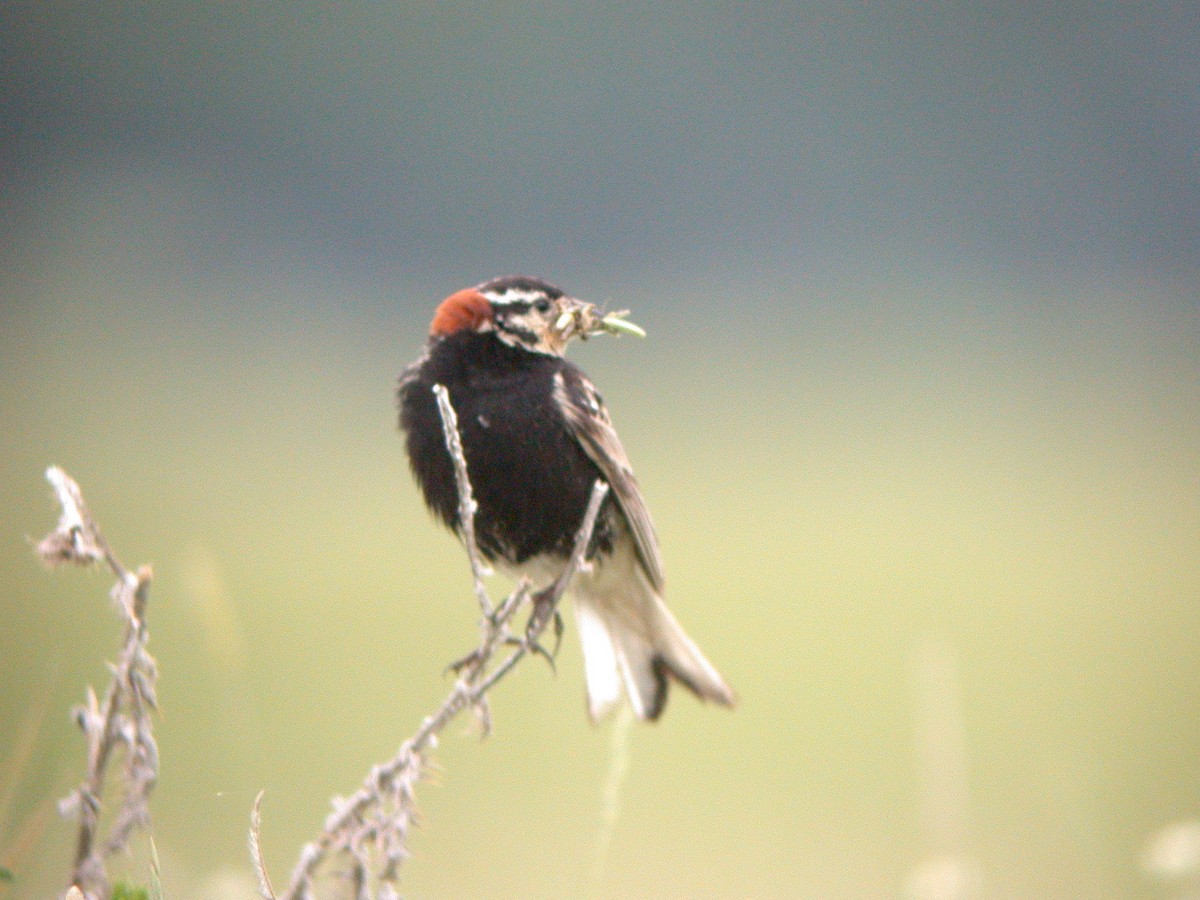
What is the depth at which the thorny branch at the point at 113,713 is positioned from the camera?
198 cm

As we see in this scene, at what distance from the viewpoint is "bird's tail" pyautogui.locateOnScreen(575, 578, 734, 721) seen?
4.06 m

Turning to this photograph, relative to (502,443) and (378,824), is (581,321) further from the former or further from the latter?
(378,824)

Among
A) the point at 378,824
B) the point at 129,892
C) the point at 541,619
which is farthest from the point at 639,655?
the point at 129,892

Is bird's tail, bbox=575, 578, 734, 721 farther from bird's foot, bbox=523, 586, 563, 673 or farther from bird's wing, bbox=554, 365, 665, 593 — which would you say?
bird's wing, bbox=554, 365, 665, 593

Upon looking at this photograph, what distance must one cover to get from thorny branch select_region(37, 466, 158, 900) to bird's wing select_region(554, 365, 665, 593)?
5.05 ft

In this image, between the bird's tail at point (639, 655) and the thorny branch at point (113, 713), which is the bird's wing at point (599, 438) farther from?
the thorny branch at point (113, 713)

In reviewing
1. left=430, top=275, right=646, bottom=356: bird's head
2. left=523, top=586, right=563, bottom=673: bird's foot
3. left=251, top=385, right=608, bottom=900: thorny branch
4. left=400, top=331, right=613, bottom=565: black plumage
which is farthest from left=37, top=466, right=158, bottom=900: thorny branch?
left=430, top=275, right=646, bottom=356: bird's head

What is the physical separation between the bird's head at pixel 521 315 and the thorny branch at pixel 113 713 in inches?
59.3

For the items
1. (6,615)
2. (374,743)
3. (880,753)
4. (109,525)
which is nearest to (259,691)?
(374,743)

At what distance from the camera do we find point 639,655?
4.19 m

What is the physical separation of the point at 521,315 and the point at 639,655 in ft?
4.17

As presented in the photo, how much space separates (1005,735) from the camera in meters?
5.84

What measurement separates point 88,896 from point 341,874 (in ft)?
1.21

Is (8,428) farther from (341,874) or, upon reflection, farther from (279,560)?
(341,874)
